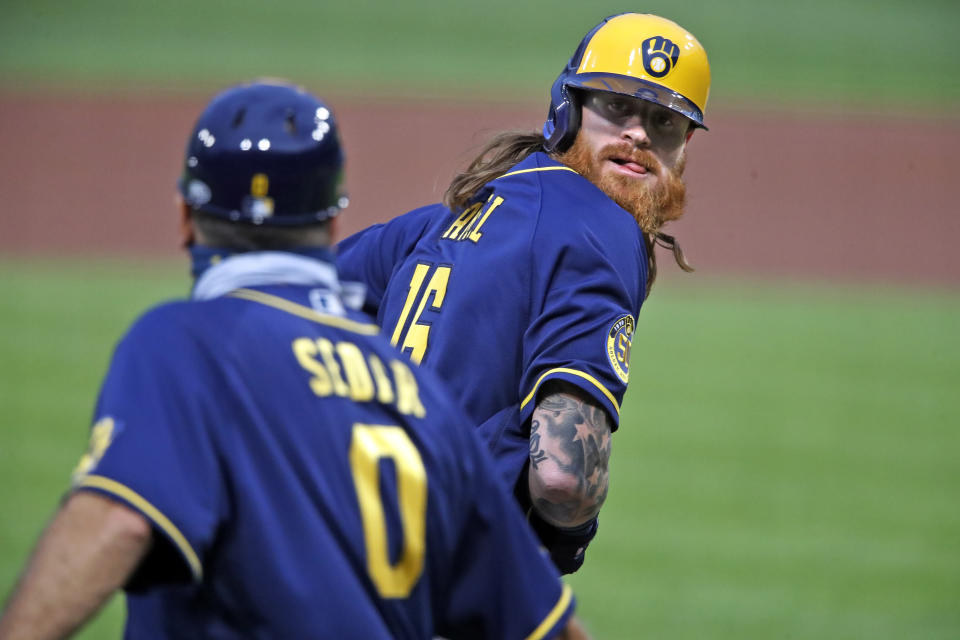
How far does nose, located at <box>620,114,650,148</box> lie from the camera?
12.5 ft

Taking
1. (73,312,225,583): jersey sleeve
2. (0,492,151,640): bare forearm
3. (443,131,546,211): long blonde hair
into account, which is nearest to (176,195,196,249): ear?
(73,312,225,583): jersey sleeve

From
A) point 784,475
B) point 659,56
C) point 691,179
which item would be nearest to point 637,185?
point 659,56

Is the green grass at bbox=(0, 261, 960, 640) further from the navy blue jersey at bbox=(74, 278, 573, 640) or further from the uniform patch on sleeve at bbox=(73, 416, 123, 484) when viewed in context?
the uniform patch on sleeve at bbox=(73, 416, 123, 484)

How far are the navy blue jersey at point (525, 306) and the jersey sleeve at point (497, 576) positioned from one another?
84 centimetres

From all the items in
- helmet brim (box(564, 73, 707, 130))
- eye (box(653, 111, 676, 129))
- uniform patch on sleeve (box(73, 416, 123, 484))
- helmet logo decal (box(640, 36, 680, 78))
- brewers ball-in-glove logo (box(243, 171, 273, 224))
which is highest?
helmet logo decal (box(640, 36, 680, 78))

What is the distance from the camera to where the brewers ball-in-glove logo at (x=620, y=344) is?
3342 mm

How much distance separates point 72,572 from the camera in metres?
1.98

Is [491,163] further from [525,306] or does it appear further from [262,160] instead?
[262,160]

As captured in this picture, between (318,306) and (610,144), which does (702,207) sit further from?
(318,306)

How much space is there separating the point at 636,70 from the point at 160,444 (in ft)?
7.16

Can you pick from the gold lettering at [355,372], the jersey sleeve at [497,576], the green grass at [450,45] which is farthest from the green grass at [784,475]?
the green grass at [450,45]

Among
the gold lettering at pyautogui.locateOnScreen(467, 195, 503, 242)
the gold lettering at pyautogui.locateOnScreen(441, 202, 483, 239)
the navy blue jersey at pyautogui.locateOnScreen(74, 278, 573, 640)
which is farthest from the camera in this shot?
the gold lettering at pyautogui.locateOnScreen(441, 202, 483, 239)

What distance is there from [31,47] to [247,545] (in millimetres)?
20424

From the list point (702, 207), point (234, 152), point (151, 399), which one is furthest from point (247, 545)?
point (702, 207)
